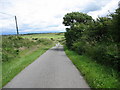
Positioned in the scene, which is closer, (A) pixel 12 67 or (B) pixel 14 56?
Answer: (A) pixel 12 67

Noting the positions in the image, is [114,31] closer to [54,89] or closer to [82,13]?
[54,89]

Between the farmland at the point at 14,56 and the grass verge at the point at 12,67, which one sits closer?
the grass verge at the point at 12,67

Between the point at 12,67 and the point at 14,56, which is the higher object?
the point at 12,67

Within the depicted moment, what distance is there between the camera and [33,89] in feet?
19.0

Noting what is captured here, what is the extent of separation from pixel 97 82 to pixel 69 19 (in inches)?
1058

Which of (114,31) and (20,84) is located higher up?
(114,31)

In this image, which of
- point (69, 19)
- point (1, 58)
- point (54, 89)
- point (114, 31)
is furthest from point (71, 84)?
point (69, 19)

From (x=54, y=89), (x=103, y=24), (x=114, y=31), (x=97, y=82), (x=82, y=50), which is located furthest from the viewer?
(x=82, y=50)

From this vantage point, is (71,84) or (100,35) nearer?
(71,84)

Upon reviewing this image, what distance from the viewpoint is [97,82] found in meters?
6.16

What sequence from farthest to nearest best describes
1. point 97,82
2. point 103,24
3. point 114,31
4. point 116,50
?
1. point 103,24
2. point 114,31
3. point 116,50
4. point 97,82

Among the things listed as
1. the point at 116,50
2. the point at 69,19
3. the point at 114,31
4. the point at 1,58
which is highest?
Result: the point at 69,19

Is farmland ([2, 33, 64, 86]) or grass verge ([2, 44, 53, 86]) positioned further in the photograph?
farmland ([2, 33, 64, 86])

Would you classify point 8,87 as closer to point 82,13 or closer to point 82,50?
point 82,50
